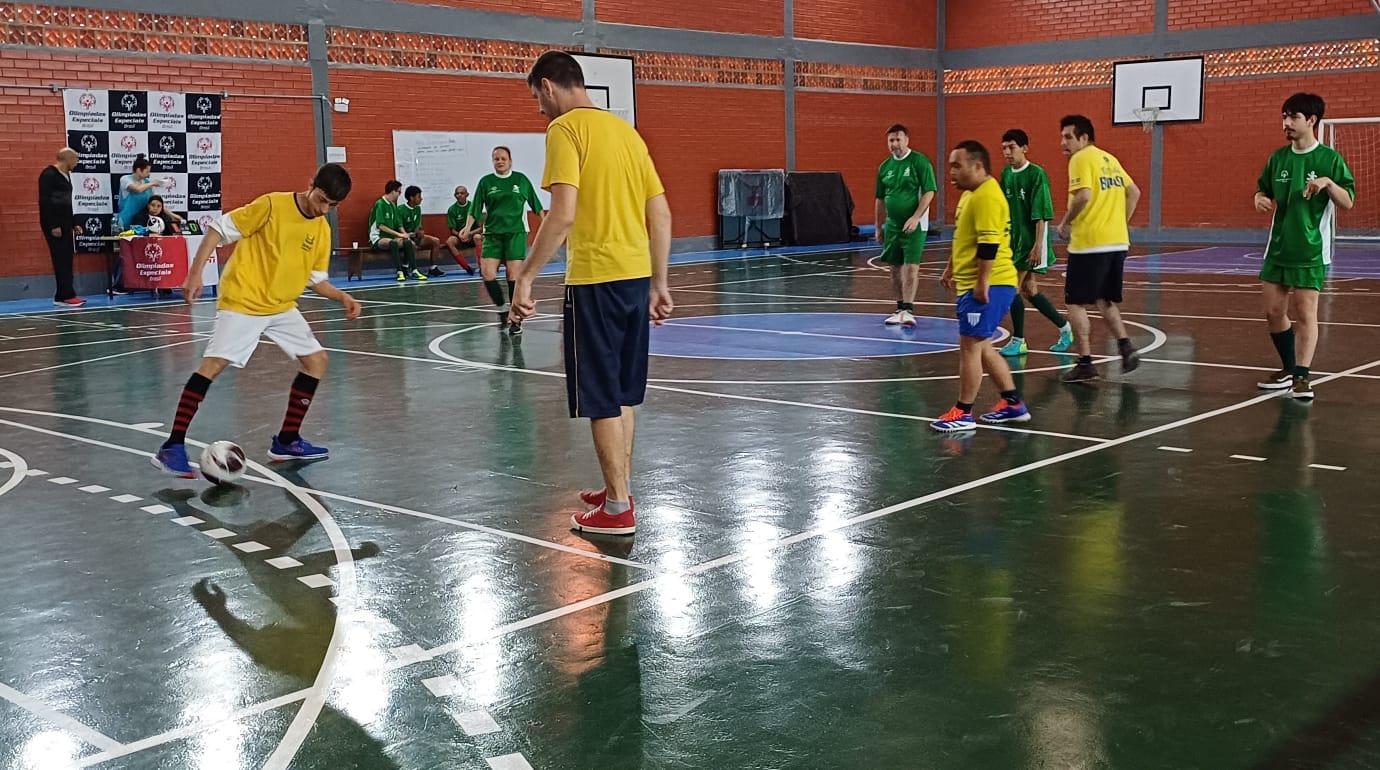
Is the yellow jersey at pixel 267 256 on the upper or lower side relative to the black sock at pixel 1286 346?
upper

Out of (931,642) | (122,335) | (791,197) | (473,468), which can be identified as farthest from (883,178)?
(791,197)

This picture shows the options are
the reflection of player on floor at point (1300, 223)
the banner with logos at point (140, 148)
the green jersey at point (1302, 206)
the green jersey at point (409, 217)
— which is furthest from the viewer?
the green jersey at point (409, 217)

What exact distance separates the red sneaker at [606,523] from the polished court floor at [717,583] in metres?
0.07

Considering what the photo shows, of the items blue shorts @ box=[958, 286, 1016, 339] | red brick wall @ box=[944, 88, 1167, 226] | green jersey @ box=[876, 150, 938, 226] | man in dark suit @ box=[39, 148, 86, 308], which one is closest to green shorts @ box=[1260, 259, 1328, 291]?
blue shorts @ box=[958, 286, 1016, 339]

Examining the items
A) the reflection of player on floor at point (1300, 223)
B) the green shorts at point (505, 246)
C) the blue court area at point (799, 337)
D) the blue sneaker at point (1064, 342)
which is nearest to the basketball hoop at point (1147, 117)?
the blue court area at point (799, 337)

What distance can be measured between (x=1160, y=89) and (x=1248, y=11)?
2.40 meters

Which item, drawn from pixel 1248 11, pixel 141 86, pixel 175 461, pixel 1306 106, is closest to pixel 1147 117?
pixel 1248 11

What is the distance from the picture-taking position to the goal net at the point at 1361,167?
88.0 ft

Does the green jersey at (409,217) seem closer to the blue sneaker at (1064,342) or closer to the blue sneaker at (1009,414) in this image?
the blue sneaker at (1064,342)

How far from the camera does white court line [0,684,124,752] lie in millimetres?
3751

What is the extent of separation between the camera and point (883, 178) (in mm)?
13969

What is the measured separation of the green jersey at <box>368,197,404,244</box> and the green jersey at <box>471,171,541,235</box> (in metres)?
8.38

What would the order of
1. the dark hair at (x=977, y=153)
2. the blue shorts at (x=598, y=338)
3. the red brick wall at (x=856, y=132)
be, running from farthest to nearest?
the red brick wall at (x=856, y=132) < the dark hair at (x=977, y=153) < the blue shorts at (x=598, y=338)

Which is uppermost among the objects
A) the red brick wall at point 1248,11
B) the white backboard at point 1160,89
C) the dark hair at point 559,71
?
the red brick wall at point 1248,11
